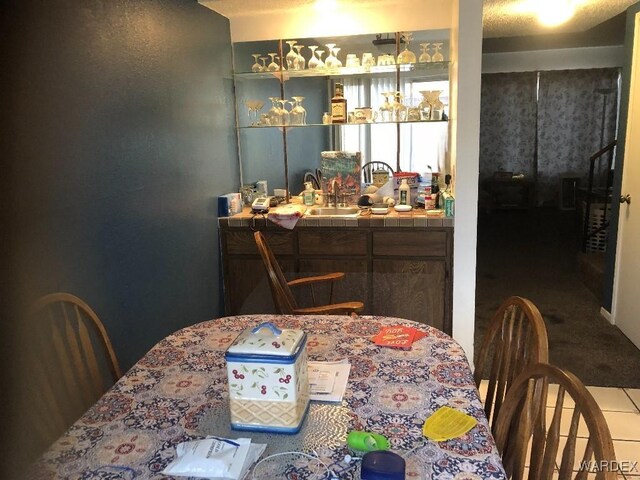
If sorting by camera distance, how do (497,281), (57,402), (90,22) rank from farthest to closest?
(497,281), (90,22), (57,402)

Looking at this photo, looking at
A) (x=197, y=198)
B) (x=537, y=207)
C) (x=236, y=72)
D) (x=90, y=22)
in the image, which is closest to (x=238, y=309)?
(x=197, y=198)

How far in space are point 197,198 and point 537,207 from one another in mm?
6421

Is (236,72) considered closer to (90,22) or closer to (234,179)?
(234,179)

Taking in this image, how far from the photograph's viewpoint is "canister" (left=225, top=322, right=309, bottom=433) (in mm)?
1169

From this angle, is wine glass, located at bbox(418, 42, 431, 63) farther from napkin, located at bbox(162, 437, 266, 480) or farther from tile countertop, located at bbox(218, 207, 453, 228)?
napkin, located at bbox(162, 437, 266, 480)

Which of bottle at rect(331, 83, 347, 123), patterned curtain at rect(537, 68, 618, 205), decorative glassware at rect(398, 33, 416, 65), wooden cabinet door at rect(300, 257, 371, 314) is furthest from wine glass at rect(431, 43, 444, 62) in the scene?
patterned curtain at rect(537, 68, 618, 205)

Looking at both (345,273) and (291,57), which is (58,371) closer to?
(345,273)

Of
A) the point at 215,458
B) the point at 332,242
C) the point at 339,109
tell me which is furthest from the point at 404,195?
the point at 215,458

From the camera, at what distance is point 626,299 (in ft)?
11.3

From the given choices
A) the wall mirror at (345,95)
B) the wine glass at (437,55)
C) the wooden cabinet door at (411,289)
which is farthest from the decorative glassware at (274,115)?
the wooden cabinet door at (411,289)

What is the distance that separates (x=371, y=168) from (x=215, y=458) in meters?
2.73

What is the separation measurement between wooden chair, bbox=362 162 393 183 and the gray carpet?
1.27 meters

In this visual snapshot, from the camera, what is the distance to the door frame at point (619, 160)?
136 inches

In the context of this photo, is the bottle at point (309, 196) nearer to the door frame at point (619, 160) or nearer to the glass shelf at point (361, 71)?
the glass shelf at point (361, 71)
